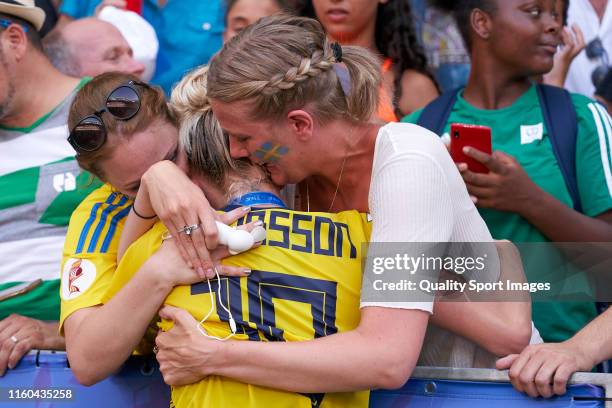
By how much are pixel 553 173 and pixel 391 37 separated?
3.78ft

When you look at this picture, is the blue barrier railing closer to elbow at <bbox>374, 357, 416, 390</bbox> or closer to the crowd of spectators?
the crowd of spectators

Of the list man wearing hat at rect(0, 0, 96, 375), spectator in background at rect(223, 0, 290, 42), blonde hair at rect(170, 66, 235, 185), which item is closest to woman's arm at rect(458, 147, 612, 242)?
blonde hair at rect(170, 66, 235, 185)

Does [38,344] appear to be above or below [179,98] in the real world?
below

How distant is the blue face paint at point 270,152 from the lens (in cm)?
259

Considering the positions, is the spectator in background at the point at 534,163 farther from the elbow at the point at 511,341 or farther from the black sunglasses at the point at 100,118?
the black sunglasses at the point at 100,118

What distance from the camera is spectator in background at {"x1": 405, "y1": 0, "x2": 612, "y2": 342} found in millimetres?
3291

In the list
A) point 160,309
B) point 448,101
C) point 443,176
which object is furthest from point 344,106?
point 448,101

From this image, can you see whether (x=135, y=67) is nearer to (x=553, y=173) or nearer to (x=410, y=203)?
(x=553, y=173)

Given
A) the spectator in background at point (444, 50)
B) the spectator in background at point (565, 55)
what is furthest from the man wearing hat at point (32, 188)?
the spectator in background at point (565, 55)

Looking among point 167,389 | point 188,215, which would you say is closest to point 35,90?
point 167,389

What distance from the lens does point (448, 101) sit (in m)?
3.74

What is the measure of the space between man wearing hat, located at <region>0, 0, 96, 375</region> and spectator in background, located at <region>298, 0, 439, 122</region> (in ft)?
3.73

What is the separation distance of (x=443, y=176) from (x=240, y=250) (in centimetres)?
54

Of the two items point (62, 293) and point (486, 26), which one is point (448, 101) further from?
point (62, 293)
